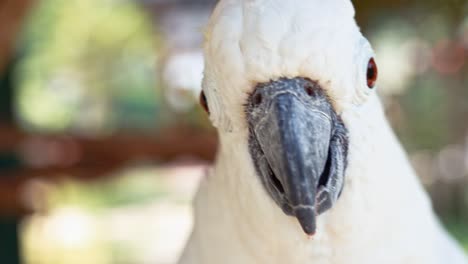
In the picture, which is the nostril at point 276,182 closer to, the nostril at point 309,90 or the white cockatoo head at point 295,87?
the white cockatoo head at point 295,87

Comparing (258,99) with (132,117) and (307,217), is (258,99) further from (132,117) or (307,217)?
(132,117)

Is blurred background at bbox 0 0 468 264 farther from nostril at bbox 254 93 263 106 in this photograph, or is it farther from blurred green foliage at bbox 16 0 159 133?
nostril at bbox 254 93 263 106

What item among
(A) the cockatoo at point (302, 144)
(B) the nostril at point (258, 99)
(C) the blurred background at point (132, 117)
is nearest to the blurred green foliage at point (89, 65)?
(C) the blurred background at point (132, 117)

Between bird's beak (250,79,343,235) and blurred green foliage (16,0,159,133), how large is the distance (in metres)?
3.95

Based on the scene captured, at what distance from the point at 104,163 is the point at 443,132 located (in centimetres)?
269

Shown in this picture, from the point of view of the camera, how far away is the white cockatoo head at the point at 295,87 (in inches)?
26.7

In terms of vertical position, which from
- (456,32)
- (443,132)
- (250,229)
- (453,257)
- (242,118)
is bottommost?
(443,132)

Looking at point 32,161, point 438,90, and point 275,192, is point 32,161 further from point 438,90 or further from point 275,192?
point 438,90

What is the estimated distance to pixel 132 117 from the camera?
15.5 ft

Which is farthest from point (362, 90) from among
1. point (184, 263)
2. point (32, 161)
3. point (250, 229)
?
point (32, 161)

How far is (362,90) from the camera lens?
28.6 inches

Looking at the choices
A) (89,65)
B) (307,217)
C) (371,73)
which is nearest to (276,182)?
(307,217)

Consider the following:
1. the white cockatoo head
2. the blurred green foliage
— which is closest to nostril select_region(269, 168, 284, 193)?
the white cockatoo head

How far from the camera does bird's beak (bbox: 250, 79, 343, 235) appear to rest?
0.67 m
